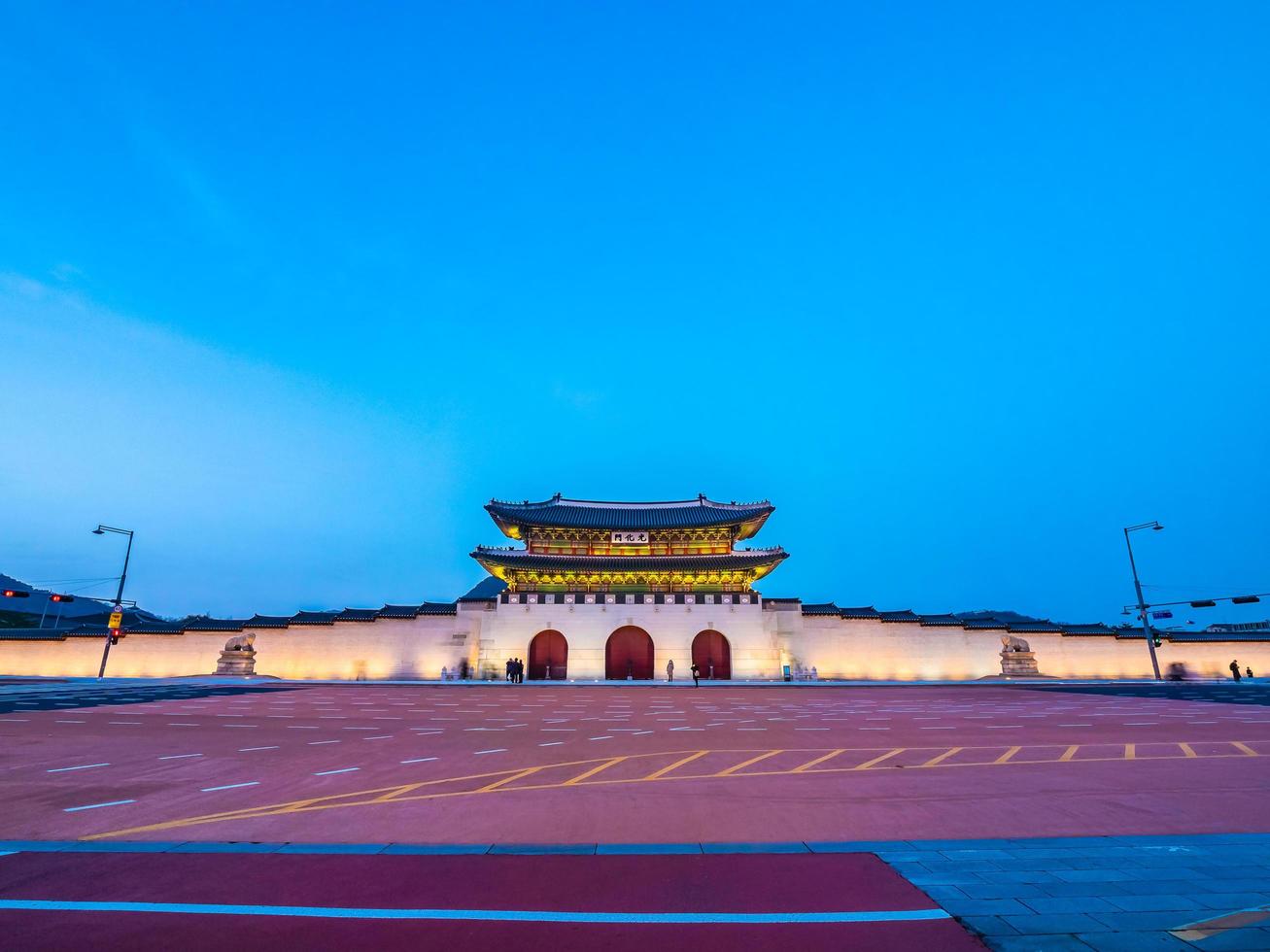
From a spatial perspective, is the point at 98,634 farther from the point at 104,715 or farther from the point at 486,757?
the point at 486,757

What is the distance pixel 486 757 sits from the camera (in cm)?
1015

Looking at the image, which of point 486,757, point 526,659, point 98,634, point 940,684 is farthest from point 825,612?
point 98,634

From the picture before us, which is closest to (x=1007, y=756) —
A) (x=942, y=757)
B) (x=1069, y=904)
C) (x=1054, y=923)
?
(x=942, y=757)

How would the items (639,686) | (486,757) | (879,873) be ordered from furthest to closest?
1. (639,686)
2. (486,757)
3. (879,873)

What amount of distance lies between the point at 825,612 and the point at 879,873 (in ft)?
115

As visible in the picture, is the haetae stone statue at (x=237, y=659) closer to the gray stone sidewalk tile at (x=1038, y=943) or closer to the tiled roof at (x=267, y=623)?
the tiled roof at (x=267, y=623)

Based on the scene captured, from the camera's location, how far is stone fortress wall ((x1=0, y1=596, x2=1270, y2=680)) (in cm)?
3588

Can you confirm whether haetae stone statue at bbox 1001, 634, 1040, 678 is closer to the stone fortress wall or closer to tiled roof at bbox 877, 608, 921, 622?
the stone fortress wall

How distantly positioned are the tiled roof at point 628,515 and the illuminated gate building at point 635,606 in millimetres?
124

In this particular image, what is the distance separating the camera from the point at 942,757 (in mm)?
9953

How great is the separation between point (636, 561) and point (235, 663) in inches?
989

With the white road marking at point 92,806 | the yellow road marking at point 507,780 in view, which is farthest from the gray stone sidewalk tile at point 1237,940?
the white road marking at point 92,806

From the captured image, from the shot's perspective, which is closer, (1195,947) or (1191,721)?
(1195,947)

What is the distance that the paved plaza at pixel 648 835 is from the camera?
147 inches
